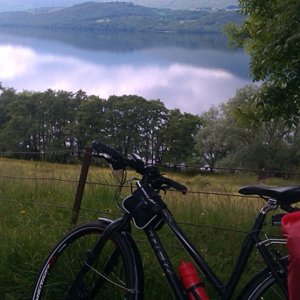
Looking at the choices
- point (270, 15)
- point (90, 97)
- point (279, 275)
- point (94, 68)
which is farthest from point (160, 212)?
point (94, 68)

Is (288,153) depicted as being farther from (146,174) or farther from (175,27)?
(175,27)

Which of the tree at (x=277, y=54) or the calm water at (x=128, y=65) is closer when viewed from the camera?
the tree at (x=277, y=54)

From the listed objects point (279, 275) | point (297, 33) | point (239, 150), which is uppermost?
point (297, 33)

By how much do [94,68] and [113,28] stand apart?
56.8m

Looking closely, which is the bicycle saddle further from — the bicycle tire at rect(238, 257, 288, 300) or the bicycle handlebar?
the bicycle handlebar

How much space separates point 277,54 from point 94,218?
4070 millimetres

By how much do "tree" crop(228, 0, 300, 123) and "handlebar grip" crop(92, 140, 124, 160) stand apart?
14.4ft

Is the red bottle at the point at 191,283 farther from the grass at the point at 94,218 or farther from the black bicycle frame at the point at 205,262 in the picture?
the grass at the point at 94,218

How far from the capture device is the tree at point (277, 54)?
6.93 m

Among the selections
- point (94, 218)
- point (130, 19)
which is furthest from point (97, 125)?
point (130, 19)

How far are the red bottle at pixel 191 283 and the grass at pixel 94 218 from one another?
584 millimetres

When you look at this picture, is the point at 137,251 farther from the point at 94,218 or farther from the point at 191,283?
the point at 94,218

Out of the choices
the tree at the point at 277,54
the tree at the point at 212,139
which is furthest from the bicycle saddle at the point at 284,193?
the tree at the point at 212,139

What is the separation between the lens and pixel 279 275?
213 cm
